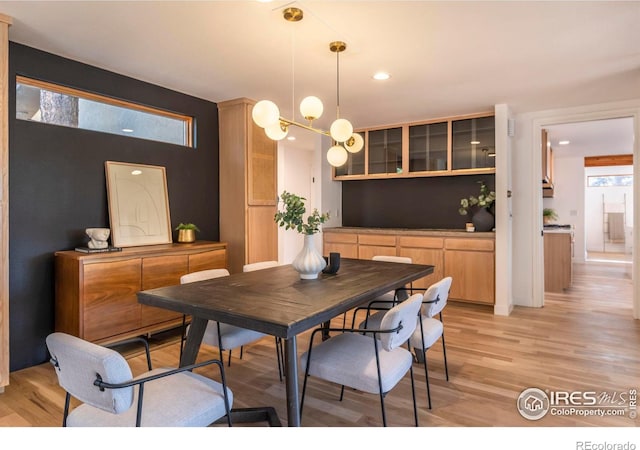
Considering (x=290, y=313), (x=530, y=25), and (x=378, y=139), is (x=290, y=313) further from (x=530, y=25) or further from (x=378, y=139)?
(x=378, y=139)

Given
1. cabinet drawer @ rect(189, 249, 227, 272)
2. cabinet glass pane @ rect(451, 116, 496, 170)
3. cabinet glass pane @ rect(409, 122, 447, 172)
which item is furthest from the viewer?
cabinet glass pane @ rect(409, 122, 447, 172)

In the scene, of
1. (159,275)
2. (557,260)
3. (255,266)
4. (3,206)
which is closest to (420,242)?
(557,260)

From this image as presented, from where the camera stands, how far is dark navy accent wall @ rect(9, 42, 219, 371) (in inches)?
111

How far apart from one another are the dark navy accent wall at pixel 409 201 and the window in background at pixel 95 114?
2.77 meters

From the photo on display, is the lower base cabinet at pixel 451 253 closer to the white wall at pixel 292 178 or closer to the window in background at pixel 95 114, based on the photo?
the white wall at pixel 292 178

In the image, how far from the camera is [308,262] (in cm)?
245

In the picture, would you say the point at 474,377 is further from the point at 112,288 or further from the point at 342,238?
the point at 342,238

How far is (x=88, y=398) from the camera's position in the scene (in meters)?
1.32

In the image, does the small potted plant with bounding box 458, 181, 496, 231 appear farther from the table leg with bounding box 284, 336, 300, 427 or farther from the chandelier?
the table leg with bounding box 284, 336, 300, 427

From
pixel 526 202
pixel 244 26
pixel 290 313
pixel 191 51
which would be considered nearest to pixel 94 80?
pixel 191 51

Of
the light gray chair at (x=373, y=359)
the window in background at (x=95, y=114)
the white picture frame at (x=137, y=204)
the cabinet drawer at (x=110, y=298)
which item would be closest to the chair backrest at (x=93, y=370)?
the light gray chair at (x=373, y=359)

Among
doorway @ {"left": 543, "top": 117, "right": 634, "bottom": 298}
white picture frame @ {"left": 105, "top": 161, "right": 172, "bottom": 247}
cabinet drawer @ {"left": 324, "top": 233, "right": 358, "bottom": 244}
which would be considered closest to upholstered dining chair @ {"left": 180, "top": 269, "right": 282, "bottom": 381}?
white picture frame @ {"left": 105, "top": 161, "right": 172, "bottom": 247}

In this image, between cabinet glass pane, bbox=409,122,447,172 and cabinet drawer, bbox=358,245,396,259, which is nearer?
cabinet glass pane, bbox=409,122,447,172
